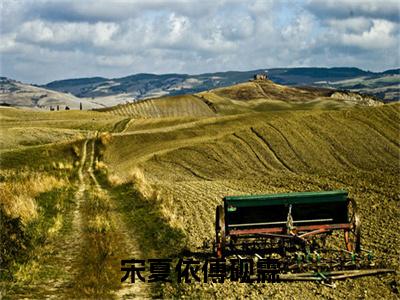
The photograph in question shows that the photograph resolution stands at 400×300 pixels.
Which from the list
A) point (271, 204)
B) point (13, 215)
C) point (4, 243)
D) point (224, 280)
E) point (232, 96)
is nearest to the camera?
point (224, 280)

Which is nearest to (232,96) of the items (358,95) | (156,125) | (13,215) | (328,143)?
(358,95)

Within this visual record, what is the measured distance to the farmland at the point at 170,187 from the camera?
12.6 m

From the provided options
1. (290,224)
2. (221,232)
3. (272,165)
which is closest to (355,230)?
(290,224)

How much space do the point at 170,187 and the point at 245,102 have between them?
138 metres

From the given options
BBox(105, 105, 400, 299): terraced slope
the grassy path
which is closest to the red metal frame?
BBox(105, 105, 400, 299): terraced slope

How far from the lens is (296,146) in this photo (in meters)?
48.4

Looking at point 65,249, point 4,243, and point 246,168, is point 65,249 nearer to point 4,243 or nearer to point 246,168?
point 4,243

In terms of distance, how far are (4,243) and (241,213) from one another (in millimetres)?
7592

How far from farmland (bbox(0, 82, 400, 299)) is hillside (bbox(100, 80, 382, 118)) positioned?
64.0m

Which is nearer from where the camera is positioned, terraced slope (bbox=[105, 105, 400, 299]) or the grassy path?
the grassy path

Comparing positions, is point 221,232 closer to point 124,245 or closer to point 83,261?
point 124,245

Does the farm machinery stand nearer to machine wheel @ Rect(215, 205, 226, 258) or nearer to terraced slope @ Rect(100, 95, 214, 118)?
machine wheel @ Rect(215, 205, 226, 258)

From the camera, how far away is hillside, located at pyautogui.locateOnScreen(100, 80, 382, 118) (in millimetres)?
141000

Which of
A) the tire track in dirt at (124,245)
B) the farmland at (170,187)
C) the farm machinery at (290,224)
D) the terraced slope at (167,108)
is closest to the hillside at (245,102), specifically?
the terraced slope at (167,108)
